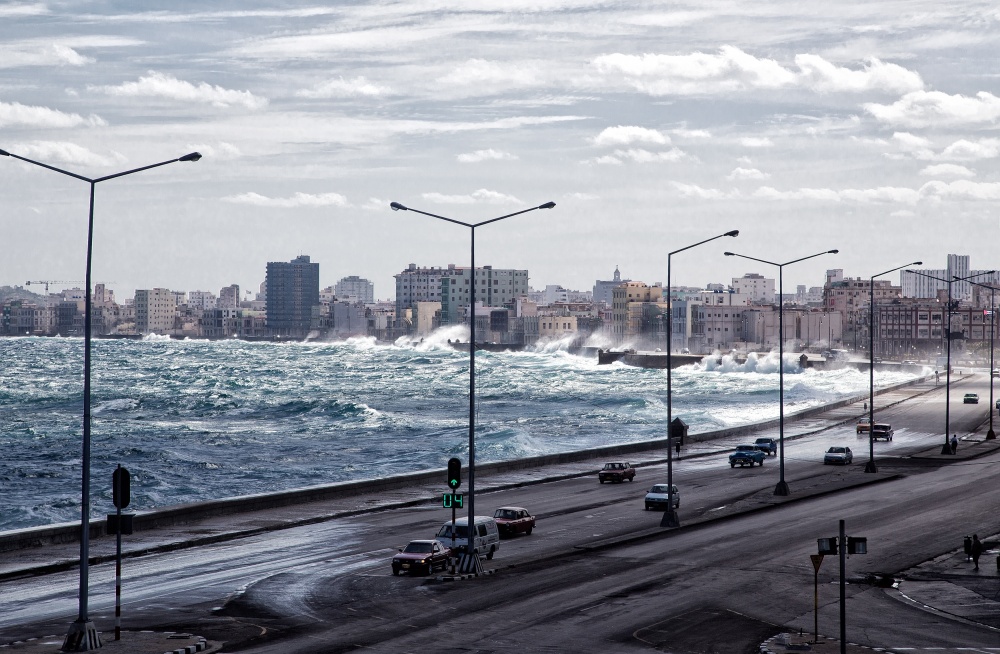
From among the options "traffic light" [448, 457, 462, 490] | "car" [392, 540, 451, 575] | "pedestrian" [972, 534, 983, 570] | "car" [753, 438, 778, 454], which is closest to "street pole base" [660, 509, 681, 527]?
"pedestrian" [972, 534, 983, 570]

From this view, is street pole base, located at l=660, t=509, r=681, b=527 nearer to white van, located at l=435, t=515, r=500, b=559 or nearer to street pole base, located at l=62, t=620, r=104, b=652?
white van, located at l=435, t=515, r=500, b=559

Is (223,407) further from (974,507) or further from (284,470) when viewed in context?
(974,507)

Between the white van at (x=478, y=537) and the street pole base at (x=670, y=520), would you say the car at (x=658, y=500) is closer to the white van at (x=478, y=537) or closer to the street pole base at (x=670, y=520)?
the street pole base at (x=670, y=520)

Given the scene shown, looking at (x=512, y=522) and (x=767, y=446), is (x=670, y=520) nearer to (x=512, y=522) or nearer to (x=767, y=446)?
(x=512, y=522)

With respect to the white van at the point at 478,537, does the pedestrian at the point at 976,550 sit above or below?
below

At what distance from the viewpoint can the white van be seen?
37531mm

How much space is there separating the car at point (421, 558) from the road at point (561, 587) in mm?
604

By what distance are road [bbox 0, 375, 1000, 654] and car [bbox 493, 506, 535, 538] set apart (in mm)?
585

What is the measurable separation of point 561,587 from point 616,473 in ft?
94.9

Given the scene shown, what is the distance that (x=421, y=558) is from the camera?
35.2 m

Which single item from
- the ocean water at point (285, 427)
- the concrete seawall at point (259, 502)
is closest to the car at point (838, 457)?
the concrete seawall at point (259, 502)

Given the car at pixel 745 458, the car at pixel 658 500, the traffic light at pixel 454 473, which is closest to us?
the traffic light at pixel 454 473

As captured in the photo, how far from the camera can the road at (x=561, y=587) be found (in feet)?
90.4

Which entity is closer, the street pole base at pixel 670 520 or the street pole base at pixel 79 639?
the street pole base at pixel 79 639
